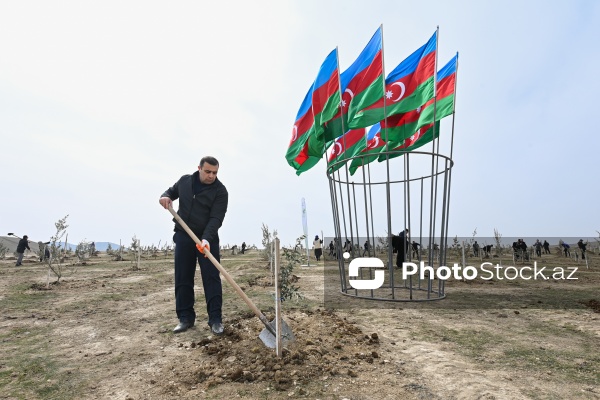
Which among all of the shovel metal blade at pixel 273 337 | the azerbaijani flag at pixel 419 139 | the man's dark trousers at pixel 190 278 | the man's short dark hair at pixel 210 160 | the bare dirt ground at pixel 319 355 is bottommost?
the bare dirt ground at pixel 319 355

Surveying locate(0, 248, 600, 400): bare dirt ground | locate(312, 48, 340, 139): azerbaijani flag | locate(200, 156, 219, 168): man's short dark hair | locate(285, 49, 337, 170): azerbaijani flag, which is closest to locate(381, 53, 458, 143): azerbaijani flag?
locate(312, 48, 340, 139): azerbaijani flag

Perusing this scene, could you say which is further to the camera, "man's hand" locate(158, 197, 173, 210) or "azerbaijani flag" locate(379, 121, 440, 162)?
"azerbaijani flag" locate(379, 121, 440, 162)

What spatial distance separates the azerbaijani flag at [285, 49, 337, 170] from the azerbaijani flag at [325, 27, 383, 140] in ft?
1.19

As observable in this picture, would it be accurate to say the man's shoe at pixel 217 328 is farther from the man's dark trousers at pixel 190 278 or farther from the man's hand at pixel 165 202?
the man's hand at pixel 165 202

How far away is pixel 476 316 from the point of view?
497 cm

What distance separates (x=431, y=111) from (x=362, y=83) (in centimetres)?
142

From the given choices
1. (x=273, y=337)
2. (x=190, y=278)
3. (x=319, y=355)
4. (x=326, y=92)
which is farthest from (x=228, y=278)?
(x=326, y=92)

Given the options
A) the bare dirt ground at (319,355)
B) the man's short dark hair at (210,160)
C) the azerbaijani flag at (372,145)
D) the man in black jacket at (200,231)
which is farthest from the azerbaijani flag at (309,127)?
the bare dirt ground at (319,355)

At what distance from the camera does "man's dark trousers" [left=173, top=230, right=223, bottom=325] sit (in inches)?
161

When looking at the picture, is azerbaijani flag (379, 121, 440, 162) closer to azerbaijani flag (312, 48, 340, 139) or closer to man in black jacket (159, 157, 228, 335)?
azerbaijani flag (312, 48, 340, 139)

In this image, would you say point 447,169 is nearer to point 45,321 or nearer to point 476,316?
point 476,316

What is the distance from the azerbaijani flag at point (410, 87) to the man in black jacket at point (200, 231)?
10.3 feet

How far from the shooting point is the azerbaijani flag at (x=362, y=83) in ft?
19.3

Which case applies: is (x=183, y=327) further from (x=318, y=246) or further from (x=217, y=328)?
(x=318, y=246)
